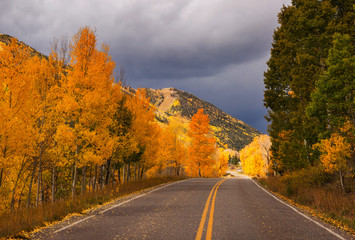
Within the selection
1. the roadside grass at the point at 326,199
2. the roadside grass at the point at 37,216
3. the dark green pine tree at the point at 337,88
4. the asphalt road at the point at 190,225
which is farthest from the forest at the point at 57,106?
the dark green pine tree at the point at 337,88

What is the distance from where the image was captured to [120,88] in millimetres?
20578

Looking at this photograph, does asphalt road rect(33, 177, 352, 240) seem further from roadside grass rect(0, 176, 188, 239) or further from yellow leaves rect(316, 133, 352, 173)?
yellow leaves rect(316, 133, 352, 173)

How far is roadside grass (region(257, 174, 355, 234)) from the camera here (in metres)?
8.82

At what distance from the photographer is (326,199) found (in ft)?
38.4

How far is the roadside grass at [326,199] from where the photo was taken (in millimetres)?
8820

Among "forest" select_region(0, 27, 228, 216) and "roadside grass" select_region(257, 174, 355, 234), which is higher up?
"forest" select_region(0, 27, 228, 216)

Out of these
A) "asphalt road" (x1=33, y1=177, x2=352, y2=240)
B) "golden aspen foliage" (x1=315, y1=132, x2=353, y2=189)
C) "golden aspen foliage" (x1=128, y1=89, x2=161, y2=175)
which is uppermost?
"golden aspen foliage" (x1=128, y1=89, x2=161, y2=175)

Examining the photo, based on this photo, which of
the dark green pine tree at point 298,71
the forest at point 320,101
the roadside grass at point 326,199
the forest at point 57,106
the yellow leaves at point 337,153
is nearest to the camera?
the roadside grass at point 326,199

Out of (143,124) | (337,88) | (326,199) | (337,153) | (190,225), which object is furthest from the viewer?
(143,124)

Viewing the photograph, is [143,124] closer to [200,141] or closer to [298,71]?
[298,71]

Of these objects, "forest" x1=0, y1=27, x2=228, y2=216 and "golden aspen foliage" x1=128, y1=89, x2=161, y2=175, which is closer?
"forest" x1=0, y1=27, x2=228, y2=216

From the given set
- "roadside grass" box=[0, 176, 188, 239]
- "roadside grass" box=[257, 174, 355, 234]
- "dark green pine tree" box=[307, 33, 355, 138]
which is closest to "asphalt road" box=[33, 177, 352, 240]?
"roadside grass" box=[0, 176, 188, 239]

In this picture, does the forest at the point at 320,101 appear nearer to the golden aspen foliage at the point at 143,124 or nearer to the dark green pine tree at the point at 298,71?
the dark green pine tree at the point at 298,71

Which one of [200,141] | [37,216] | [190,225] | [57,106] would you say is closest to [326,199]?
[190,225]
